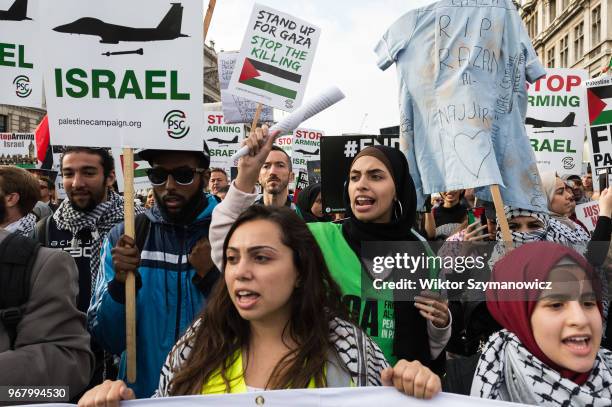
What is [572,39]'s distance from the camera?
46.2m

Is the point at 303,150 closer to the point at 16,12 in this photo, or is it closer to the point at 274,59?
the point at 274,59

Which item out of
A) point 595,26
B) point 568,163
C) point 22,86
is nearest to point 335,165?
point 22,86

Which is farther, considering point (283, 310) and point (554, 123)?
point (554, 123)

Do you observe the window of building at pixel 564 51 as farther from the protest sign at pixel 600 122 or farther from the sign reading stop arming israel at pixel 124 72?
the sign reading stop arming israel at pixel 124 72

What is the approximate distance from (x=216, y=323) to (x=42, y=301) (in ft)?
1.92

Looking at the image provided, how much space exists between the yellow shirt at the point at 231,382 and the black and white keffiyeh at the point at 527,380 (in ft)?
1.89

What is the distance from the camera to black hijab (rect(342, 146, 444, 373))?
2.59 meters

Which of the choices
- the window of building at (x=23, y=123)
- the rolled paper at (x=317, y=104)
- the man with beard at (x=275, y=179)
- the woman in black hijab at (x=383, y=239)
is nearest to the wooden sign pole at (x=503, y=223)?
the woman in black hijab at (x=383, y=239)

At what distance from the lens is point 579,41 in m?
45.3

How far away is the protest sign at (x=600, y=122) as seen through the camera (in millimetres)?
5051

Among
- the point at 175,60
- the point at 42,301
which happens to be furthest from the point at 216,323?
the point at 175,60

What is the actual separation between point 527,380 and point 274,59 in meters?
4.01

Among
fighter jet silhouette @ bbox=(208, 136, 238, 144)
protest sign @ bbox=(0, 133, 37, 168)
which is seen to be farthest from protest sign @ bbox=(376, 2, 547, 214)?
protest sign @ bbox=(0, 133, 37, 168)

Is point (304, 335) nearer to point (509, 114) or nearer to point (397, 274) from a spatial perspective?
point (397, 274)
